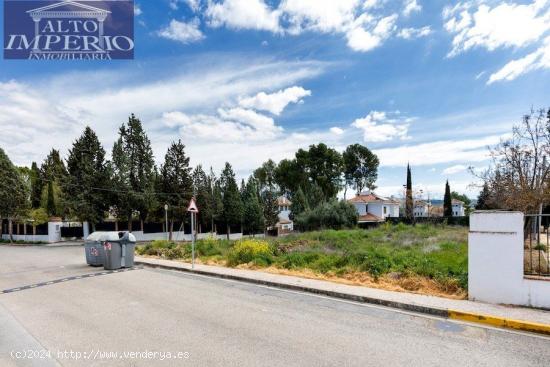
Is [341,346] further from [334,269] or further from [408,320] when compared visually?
[334,269]

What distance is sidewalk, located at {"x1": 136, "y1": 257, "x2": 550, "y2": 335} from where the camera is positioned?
19.8ft

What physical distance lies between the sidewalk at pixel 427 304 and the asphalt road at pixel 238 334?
10.6 inches

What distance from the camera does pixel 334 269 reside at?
1101 cm

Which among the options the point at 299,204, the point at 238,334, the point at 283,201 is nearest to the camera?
the point at 238,334

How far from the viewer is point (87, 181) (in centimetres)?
3547

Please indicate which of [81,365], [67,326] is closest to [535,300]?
[81,365]

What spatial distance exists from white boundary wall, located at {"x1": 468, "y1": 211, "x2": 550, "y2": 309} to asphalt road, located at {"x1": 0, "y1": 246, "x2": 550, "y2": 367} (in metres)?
1.29

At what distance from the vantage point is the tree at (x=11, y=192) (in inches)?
1339

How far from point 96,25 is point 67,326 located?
14.2 metres

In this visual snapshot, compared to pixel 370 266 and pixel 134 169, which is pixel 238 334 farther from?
pixel 134 169

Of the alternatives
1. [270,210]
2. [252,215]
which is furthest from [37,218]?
[270,210]

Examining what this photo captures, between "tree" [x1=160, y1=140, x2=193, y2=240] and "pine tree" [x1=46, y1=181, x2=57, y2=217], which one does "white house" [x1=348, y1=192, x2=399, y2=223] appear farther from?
"pine tree" [x1=46, y1=181, x2=57, y2=217]

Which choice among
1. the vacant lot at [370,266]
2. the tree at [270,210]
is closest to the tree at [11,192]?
the vacant lot at [370,266]

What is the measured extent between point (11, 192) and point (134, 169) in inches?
438
